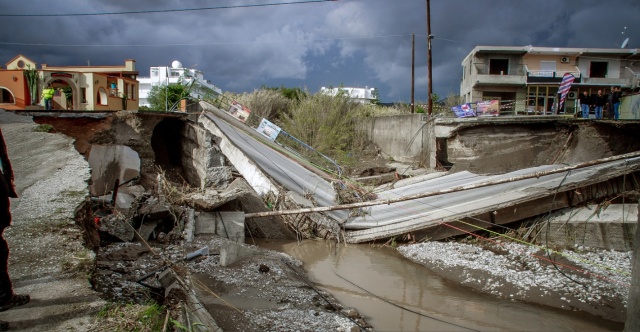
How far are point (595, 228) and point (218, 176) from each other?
22.1 ft

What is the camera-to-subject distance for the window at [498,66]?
35.4 m

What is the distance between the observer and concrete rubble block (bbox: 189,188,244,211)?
289 inches

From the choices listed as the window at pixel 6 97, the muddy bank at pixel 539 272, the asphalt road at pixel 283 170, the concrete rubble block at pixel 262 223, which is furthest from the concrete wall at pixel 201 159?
the window at pixel 6 97

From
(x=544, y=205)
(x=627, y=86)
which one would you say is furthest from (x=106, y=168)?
(x=627, y=86)

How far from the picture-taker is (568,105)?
1267 inches

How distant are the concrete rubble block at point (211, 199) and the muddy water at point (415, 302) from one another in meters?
1.42

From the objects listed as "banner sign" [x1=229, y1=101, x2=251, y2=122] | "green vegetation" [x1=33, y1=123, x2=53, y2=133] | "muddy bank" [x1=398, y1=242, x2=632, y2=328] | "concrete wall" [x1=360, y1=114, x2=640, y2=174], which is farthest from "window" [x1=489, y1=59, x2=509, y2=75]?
"green vegetation" [x1=33, y1=123, x2=53, y2=133]

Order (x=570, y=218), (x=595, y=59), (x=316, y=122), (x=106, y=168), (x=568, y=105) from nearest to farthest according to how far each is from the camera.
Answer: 1. (x=570, y=218)
2. (x=106, y=168)
3. (x=316, y=122)
4. (x=568, y=105)
5. (x=595, y=59)

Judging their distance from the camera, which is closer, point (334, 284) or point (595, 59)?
point (334, 284)

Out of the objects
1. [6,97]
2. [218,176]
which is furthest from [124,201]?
[6,97]

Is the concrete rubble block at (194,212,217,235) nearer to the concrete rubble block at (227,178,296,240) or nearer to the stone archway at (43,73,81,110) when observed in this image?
the concrete rubble block at (227,178,296,240)

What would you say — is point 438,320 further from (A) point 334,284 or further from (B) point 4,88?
(B) point 4,88

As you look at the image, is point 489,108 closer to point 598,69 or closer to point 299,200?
point 299,200

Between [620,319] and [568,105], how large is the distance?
3167 centimetres
